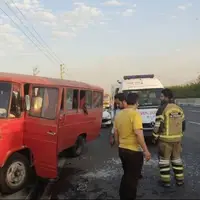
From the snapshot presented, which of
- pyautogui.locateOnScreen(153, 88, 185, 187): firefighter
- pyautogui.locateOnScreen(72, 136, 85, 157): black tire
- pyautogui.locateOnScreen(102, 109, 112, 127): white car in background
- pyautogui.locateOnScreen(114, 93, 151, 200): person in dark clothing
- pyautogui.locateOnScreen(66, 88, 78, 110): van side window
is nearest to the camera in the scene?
pyautogui.locateOnScreen(114, 93, 151, 200): person in dark clothing

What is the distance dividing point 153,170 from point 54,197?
9.38ft

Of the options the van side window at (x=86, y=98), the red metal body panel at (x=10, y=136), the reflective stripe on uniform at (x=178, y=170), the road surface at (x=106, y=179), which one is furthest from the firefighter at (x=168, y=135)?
the van side window at (x=86, y=98)

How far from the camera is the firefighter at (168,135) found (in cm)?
→ 674

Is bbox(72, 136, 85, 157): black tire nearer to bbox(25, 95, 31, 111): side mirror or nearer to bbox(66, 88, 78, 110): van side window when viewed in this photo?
bbox(66, 88, 78, 110): van side window

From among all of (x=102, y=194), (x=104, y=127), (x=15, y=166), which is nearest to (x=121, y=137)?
(x=102, y=194)

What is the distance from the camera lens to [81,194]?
626 centimetres

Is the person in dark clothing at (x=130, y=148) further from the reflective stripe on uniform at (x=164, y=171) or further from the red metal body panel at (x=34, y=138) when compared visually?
the red metal body panel at (x=34, y=138)

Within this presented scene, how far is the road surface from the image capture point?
6.20 meters

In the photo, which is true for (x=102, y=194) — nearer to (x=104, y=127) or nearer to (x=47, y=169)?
(x=47, y=169)

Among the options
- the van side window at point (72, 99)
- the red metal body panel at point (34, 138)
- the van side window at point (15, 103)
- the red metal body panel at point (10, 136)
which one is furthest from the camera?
the van side window at point (72, 99)

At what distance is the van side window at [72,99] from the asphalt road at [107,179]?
1.52m

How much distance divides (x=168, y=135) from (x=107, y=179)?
164 cm

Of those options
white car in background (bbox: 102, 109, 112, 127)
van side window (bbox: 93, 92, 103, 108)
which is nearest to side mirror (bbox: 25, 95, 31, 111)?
van side window (bbox: 93, 92, 103, 108)

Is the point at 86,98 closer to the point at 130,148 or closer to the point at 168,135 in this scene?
the point at 168,135
